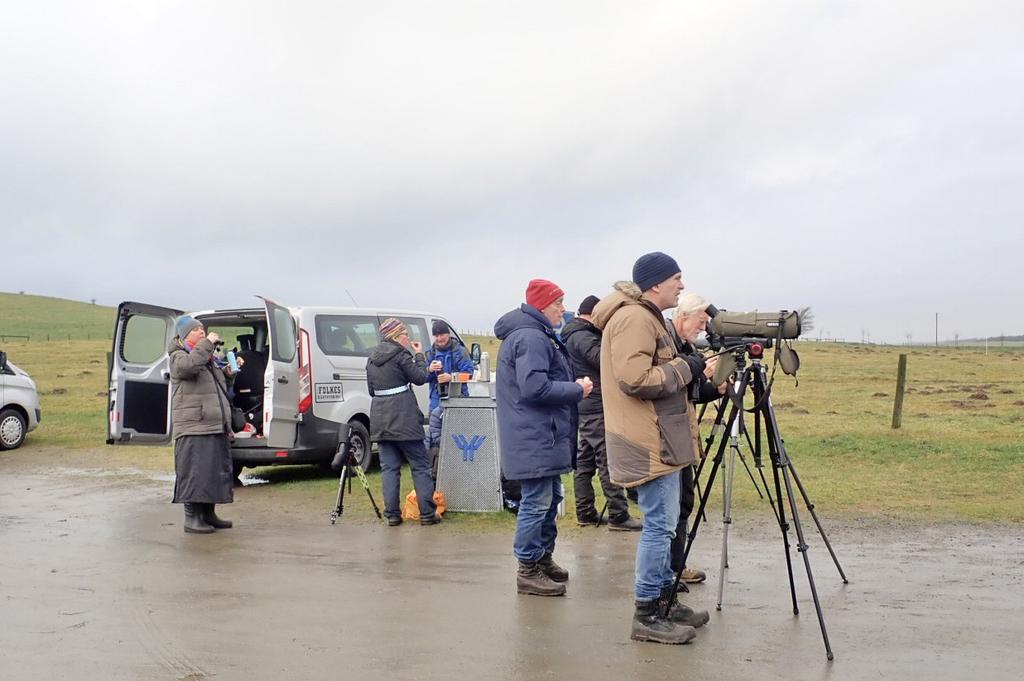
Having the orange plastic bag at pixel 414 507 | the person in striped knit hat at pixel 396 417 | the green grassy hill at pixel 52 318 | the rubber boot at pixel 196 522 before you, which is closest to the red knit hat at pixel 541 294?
the person in striped knit hat at pixel 396 417

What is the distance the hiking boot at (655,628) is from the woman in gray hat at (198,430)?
496 cm

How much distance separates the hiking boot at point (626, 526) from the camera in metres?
8.79

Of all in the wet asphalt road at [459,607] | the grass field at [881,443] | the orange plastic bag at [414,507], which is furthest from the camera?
the grass field at [881,443]

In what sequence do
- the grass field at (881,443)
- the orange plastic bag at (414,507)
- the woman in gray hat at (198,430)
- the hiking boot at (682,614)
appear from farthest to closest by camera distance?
the grass field at (881,443) → the orange plastic bag at (414,507) → the woman in gray hat at (198,430) → the hiking boot at (682,614)

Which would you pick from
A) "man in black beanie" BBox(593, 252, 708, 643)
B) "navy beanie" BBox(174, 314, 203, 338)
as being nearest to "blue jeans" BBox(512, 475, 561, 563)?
"man in black beanie" BBox(593, 252, 708, 643)

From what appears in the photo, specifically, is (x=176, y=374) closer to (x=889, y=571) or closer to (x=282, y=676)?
(x=282, y=676)

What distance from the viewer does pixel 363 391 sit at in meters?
12.5

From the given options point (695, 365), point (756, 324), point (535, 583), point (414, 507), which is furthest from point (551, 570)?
point (414, 507)

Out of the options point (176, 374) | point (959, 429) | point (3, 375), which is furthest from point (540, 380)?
point (3, 375)

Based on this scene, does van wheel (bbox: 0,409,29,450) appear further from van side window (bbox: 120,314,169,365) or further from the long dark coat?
the long dark coat

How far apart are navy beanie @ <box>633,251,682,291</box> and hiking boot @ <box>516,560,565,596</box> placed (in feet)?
6.98

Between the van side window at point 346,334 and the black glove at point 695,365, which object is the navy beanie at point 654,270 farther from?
the van side window at point 346,334

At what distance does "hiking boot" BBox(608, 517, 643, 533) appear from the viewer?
28.8ft

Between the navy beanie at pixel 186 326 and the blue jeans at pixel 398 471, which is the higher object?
the navy beanie at pixel 186 326
